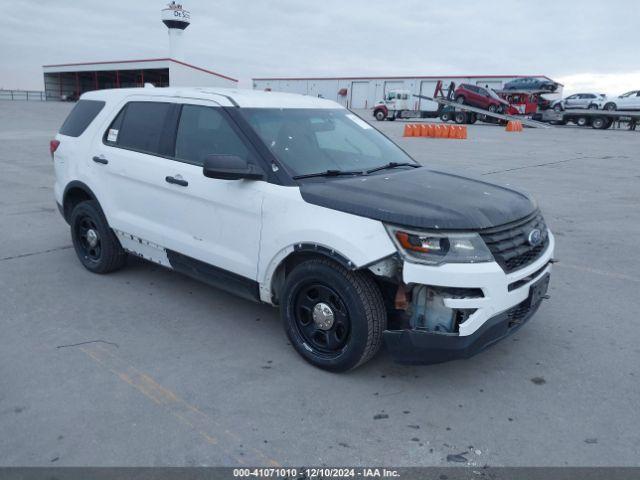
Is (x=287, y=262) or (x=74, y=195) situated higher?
(x=74, y=195)

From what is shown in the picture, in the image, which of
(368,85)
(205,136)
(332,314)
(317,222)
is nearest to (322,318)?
(332,314)

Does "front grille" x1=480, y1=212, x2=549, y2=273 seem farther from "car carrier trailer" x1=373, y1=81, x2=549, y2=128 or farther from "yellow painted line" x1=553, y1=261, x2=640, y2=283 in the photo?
"car carrier trailer" x1=373, y1=81, x2=549, y2=128

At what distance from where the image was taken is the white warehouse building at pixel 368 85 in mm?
44688

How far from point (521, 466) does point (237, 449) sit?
147cm

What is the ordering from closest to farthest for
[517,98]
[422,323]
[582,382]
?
[422,323], [582,382], [517,98]

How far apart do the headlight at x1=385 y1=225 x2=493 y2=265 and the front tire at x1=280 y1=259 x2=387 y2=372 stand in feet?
1.15

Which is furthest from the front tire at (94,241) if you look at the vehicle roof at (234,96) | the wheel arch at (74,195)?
the vehicle roof at (234,96)

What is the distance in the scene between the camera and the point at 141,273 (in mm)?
5500

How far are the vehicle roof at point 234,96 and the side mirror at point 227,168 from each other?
67 centimetres

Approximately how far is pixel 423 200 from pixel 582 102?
132 ft

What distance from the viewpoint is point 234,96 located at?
14.0ft

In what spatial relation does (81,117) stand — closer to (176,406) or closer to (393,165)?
(393,165)

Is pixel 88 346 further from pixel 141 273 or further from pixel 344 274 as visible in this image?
pixel 344 274

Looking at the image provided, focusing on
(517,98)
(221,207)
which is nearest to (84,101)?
(221,207)
